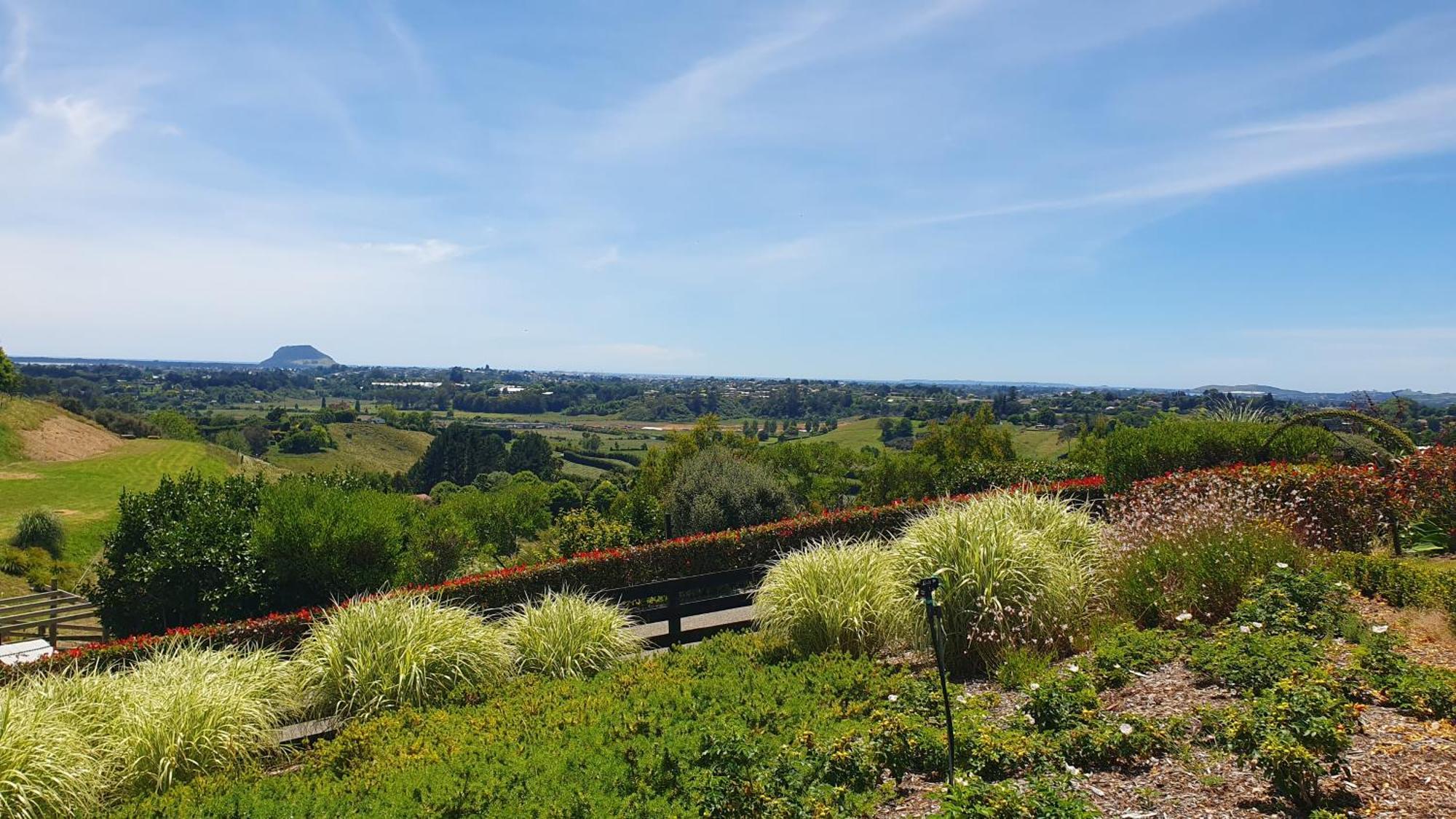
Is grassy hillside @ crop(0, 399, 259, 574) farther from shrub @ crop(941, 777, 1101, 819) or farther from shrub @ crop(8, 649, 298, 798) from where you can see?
shrub @ crop(941, 777, 1101, 819)

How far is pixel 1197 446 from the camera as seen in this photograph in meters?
12.7

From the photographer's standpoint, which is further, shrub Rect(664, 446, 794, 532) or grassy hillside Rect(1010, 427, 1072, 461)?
grassy hillside Rect(1010, 427, 1072, 461)

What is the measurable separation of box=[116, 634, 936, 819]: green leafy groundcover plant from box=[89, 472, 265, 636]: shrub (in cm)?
747

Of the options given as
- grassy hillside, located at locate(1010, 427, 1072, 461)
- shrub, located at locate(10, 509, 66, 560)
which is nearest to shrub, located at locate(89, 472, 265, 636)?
shrub, located at locate(10, 509, 66, 560)

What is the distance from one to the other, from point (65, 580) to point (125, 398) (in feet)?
514

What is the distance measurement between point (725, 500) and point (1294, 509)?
1371 cm

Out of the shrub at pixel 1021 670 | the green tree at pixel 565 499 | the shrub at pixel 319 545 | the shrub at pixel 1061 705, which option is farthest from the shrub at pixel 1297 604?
the green tree at pixel 565 499

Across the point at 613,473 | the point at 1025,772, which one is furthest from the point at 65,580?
the point at 613,473

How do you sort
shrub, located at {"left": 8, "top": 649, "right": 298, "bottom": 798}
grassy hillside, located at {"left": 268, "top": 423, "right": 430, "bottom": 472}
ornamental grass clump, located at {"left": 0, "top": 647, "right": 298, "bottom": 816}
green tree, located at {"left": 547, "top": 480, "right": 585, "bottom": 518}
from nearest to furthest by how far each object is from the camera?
ornamental grass clump, located at {"left": 0, "top": 647, "right": 298, "bottom": 816}, shrub, located at {"left": 8, "top": 649, "right": 298, "bottom": 798}, green tree, located at {"left": 547, "top": 480, "right": 585, "bottom": 518}, grassy hillside, located at {"left": 268, "top": 423, "right": 430, "bottom": 472}

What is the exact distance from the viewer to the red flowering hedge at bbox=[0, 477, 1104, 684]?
8.97 metres

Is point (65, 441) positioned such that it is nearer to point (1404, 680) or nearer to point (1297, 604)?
point (1297, 604)

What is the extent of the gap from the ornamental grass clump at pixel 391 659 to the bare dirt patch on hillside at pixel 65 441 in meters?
72.3

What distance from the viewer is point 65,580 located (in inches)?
1186

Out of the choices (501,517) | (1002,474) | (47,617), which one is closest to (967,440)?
(1002,474)
